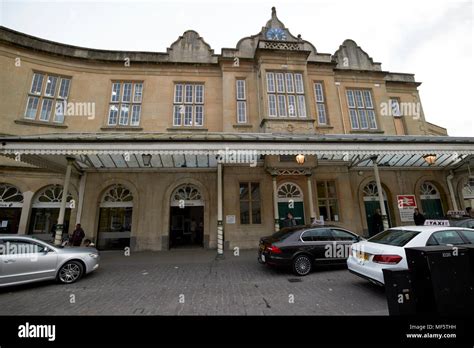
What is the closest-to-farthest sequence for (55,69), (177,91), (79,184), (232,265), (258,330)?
(258,330) < (232,265) < (79,184) < (55,69) < (177,91)

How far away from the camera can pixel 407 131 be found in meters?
15.0

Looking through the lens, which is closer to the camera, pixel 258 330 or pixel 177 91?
pixel 258 330

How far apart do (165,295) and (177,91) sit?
1235cm

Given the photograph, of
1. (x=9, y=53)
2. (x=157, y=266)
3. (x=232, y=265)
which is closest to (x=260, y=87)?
(x=232, y=265)

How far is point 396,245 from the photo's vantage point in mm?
4730

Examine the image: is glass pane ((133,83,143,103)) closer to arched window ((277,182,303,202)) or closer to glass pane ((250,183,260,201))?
glass pane ((250,183,260,201))

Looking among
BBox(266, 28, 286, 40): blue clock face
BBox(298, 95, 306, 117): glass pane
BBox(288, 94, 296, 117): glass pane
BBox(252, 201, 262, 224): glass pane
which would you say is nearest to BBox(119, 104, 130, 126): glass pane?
BBox(252, 201, 262, 224): glass pane

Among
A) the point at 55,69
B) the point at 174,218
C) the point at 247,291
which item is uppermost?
the point at 55,69

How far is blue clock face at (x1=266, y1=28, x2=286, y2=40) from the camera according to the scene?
13.7 m

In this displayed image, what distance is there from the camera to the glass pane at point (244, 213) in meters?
11.7

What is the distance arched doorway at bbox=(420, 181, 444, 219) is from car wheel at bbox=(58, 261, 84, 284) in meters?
18.4

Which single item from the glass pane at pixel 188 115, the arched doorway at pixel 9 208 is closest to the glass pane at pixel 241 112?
the glass pane at pixel 188 115

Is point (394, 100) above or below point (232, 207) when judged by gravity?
above

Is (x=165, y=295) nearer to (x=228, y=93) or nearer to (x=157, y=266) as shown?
(x=157, y=266)
